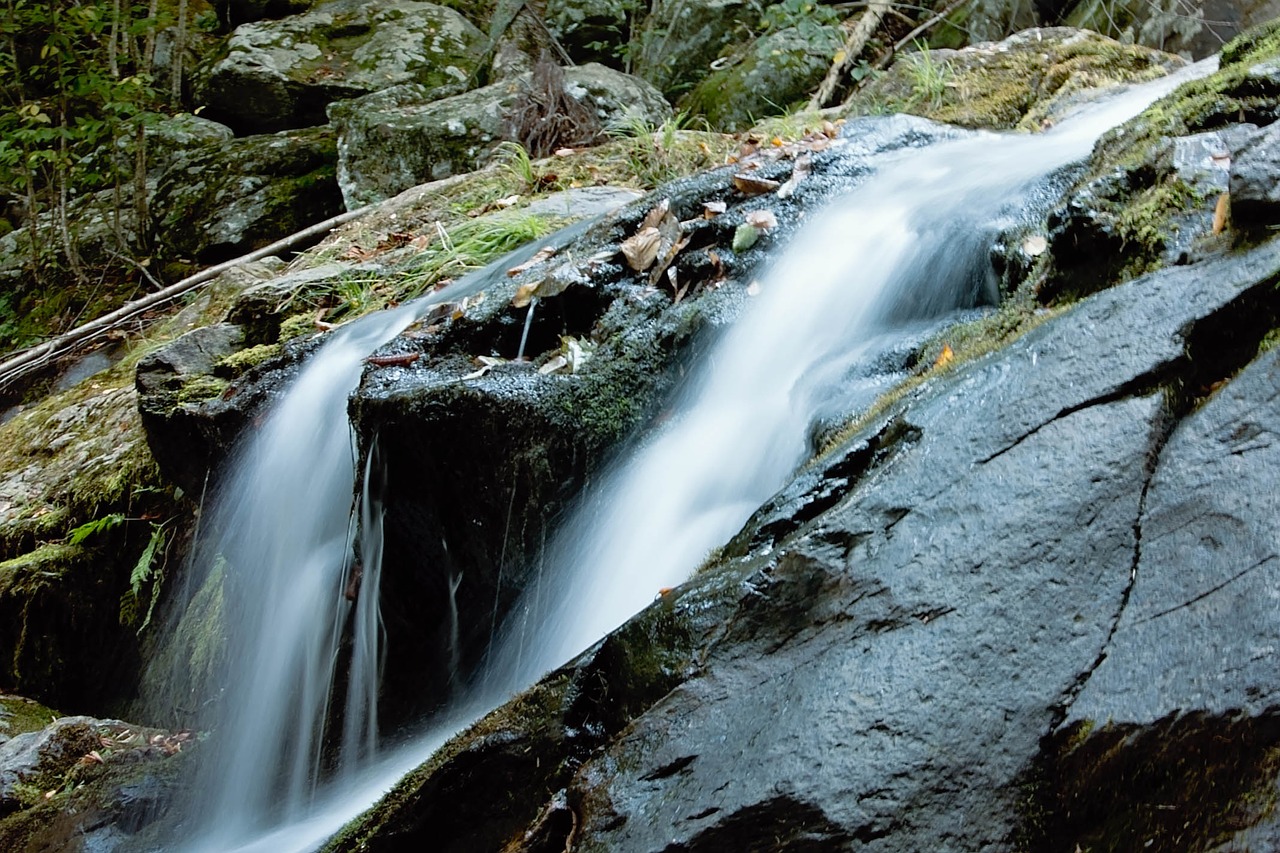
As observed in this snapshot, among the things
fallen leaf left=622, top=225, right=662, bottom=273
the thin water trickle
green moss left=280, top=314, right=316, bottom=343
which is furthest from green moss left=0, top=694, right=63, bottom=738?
fallen leaf left=622, top=225, right=662, bottom=273

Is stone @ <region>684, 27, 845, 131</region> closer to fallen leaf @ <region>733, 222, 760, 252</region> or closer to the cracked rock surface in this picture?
fallen leaf @ <region>733, 222, 760, 252</region>

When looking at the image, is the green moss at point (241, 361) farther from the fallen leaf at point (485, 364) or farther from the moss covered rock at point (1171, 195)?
the moss covered rock at point (1171, 195)

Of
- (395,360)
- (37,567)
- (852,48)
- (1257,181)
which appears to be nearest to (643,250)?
(395,360)

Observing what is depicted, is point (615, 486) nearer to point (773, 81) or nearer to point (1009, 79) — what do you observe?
point (1009, 79)

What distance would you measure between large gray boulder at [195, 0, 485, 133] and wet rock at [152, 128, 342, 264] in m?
0.84

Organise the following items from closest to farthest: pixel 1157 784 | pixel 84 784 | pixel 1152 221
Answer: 1. pixel 1157 784
2. pixel 1152 221
3. pixel 84 784

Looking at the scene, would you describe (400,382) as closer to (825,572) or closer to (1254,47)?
(825,572)

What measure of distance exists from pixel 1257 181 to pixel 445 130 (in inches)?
266

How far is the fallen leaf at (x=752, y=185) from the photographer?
3711 millimetres

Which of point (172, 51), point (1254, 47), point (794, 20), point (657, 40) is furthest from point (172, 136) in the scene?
point (1254, 47)

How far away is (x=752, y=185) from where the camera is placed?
372cm

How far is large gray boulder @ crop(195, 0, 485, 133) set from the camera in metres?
10.1

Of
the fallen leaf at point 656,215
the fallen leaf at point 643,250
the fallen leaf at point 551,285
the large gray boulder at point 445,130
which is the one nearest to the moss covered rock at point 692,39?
the large gray boulder at point 445,130

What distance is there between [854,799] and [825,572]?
380 millimetres
